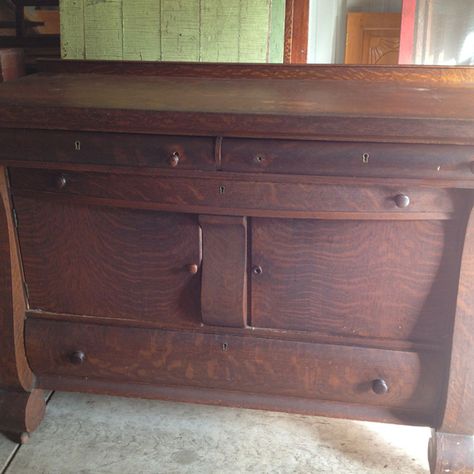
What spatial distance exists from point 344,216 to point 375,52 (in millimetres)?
603

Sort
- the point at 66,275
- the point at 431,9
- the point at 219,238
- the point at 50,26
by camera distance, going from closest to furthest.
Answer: the point at 219,238 → the point at 66,275 → the point at 431,9 → the point at 50,26

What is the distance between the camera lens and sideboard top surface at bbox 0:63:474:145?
56.4 inches

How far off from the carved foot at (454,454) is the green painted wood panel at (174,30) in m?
1.12

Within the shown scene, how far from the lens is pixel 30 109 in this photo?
5.10ft

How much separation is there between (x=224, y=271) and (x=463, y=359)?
0.58 metres

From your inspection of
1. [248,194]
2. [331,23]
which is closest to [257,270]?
[248,194]

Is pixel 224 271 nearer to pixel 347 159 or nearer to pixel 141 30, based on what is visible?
pixel 347 159

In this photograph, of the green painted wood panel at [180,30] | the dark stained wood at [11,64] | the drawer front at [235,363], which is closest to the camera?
the drawer front at [235,363]

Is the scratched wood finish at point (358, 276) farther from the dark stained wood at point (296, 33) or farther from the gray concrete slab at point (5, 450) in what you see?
the gray concrete slab at point (5, 450)

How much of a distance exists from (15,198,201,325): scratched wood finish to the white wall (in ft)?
2.15

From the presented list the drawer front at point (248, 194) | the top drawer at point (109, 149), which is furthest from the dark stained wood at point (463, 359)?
the top drawer at point (109, 149)

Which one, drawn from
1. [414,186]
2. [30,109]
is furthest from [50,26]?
[414,186]

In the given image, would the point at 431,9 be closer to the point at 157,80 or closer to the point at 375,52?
the point at 375,52

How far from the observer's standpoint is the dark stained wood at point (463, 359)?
4.98ft
